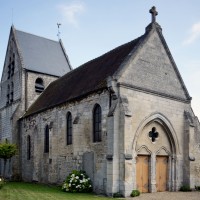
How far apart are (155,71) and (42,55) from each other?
56.6 feet

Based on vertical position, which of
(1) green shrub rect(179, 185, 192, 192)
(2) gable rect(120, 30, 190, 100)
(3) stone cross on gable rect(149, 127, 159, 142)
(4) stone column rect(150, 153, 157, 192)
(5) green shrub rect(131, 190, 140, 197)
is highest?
(2) gable rect(120, 30, 190, 100)

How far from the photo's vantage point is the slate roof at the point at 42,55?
3247 centimetres

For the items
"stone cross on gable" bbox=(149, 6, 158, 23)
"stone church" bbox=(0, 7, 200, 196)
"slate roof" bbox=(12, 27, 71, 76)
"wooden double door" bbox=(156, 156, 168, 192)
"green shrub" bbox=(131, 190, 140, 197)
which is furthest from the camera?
"slate roof" bbox=(12, 27, 71, 76)

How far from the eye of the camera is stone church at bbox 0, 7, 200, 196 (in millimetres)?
17281

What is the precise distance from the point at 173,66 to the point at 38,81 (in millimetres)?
15596

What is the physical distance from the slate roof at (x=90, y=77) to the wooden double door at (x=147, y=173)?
5078 millimetres

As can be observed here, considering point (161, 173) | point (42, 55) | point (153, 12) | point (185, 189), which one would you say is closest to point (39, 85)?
point (42, 55)

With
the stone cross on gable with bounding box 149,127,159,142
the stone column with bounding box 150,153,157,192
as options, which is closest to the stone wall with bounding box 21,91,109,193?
the stone column with bounding box 150,153,157,192

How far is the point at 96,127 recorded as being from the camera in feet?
63.4

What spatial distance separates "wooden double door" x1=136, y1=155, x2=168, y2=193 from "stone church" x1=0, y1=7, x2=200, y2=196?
2.2 inches

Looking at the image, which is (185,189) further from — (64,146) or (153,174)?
(64,146)

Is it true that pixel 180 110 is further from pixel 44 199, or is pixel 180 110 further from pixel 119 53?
pixel 44 199

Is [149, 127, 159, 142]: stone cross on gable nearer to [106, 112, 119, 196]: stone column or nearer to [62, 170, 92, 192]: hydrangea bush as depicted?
[106, 112, 119, 196]: stone column

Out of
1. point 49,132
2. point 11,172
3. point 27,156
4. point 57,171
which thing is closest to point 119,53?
point 49,132
